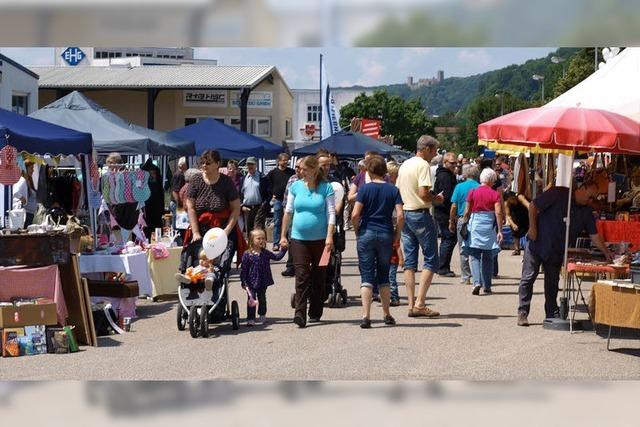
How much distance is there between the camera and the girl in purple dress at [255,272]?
41.1 feet

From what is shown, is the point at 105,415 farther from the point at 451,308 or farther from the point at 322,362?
the point at 451,308

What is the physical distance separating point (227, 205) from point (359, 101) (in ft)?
352

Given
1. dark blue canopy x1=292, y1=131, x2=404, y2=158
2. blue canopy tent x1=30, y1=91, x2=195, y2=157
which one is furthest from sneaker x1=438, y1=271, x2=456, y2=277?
dark blue canopy x1=292, y1=131, x2=404, y2=158

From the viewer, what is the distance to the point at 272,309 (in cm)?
1396

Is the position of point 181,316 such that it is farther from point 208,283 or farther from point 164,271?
point 164,271

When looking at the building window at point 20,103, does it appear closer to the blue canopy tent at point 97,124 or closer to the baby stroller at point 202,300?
the blue canopy tent at point 97,124

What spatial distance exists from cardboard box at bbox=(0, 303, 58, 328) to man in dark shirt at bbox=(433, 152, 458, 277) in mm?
7846

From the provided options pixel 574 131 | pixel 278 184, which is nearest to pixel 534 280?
pixel 574 131

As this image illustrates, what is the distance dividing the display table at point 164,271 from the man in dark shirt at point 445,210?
4206 mm

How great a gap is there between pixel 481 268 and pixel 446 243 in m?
2.15

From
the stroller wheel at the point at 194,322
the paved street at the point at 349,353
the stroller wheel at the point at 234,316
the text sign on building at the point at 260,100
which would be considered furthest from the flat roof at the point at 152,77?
the stroller wheel at the point at 194,322

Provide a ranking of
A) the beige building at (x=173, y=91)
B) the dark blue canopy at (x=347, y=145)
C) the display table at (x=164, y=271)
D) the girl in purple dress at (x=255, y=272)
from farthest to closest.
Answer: the beige building at (x=173, y=91) < the dark blue canopy at (x=347, y=145) < the display table at (x=164, y=271) < the girl in purple dress at (x=255, y=272)

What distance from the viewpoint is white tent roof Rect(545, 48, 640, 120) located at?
16.2 metres

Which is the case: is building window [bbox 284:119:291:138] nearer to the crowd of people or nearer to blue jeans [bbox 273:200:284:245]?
blue jeans [bbox 273:200:284:245]
